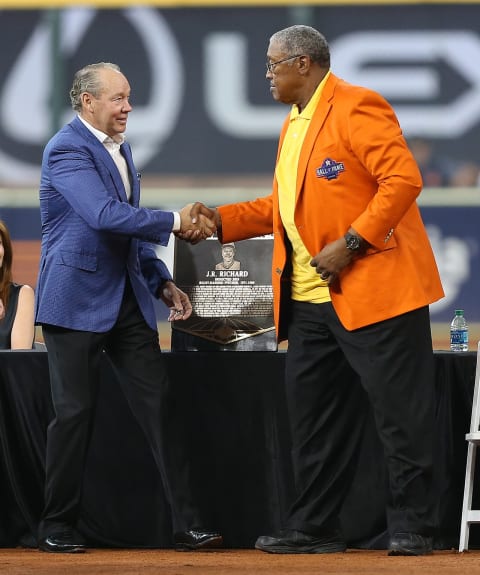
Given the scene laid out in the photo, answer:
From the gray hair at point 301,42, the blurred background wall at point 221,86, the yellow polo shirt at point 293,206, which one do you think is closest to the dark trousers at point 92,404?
the yellow polo shirt at point 293,206

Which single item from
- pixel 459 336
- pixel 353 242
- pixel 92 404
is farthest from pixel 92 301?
pixel 459 336

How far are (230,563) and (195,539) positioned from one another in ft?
1.15

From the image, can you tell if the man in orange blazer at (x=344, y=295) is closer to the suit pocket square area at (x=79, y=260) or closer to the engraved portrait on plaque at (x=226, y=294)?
the engraved portrait on plaque at (x=226, y=294)

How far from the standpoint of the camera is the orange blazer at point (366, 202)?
3.49m

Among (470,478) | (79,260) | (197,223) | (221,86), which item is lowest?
(470,478)

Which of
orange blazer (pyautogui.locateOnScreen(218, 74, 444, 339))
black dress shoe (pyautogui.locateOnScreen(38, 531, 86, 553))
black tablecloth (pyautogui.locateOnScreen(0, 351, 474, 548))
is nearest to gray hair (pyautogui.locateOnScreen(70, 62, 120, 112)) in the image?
orange blazer (pyautogui.locateOnScreen(218, 74, 444, 339))

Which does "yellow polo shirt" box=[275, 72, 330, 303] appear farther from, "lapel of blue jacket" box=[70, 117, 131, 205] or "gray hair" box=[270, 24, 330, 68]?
"lapel of blue jacket" box=[70, 117, 131, 205]

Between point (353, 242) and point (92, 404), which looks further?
point (92, 404)

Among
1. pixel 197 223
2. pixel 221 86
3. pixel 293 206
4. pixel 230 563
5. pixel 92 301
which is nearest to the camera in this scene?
pixel 230 563

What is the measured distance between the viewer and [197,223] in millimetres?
3912

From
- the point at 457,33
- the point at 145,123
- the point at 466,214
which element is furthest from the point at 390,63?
the point at 145,123

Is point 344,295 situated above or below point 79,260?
below

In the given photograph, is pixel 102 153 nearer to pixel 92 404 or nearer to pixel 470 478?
pixel 92 404

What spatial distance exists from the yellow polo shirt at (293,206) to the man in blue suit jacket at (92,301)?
13.1 inches
